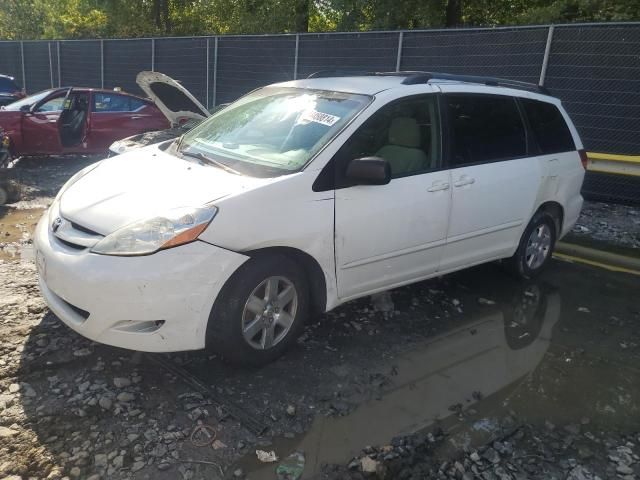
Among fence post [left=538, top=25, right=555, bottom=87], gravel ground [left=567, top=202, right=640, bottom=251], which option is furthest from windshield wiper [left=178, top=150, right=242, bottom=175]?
fence post [left=538, top=25, right=555, bottom=87]

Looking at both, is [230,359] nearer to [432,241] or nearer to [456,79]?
[432,241]

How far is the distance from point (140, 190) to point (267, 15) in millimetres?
18692

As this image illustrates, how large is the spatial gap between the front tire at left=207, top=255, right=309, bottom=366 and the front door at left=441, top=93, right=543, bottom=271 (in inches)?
57.5

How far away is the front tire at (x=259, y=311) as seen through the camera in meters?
3.17

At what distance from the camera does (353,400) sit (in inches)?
128

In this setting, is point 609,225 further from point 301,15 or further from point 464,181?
point 301,15

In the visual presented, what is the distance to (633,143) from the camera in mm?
8469

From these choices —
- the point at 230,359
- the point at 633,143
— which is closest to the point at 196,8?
the point at 633,143

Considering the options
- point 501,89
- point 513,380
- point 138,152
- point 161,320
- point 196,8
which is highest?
point 196,8

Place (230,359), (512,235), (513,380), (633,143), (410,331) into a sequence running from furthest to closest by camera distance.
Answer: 1. (633,143)
2. (512,235)
3. (410,331)
4. (513,380)
5. (230,359)

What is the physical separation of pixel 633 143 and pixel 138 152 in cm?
752

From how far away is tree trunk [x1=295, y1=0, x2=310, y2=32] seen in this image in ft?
64.3

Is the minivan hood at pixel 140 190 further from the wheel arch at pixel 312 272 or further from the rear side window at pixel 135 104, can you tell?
the rear side window at pixel 135 104

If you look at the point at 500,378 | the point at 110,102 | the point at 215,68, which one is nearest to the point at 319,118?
the point at 500,378
